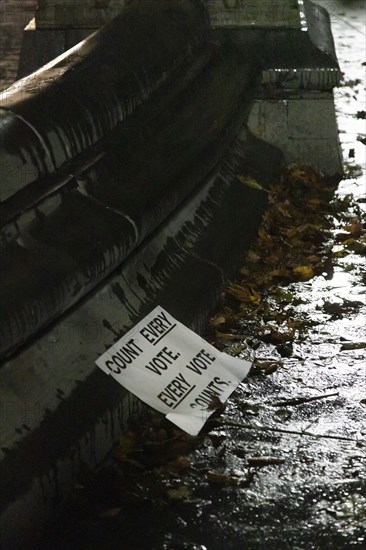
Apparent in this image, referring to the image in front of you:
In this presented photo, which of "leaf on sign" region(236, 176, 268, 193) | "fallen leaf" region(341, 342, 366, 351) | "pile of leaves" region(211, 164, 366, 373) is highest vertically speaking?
"leaf on sign" region(236, 176, 268, 193)

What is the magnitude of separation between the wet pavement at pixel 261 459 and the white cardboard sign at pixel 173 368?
7 cm

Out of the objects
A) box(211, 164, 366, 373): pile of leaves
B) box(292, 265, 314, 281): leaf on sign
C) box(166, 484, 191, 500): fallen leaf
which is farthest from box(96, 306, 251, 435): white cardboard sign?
box(292, 265, 314, 281): leaf on sign

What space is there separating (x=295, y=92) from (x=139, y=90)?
84.5 inches

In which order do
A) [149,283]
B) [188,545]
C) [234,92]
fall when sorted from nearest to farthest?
[188,545], [149,283], [234,92]

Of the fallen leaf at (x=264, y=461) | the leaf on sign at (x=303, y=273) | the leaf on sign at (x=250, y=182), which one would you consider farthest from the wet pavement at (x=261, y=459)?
the leaf on sign at (x=250, y=182)

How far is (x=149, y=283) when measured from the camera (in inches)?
149

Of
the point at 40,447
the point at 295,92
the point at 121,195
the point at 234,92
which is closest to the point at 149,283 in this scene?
the point at 121,195

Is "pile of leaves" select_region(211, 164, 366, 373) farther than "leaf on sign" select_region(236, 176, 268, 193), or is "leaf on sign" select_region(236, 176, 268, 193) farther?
"leaf on sign" select_region(236, 176, 268, 193)

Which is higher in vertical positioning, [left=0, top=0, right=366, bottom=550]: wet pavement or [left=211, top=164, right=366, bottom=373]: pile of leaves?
[left=0, top=0, right=366, bottom=550]: wet pavement

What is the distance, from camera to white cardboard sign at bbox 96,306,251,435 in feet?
11.0

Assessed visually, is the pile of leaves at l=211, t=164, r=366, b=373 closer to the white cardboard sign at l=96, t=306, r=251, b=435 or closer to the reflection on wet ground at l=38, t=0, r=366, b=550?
the reflection on wet ground at l=38, t=0, r=366, b=550

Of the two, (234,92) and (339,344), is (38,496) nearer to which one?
(339,344)

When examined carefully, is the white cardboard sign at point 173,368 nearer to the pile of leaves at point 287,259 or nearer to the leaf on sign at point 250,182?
the pile of leaves at point 287,259

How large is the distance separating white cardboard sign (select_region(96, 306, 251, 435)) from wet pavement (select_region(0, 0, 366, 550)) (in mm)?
68
